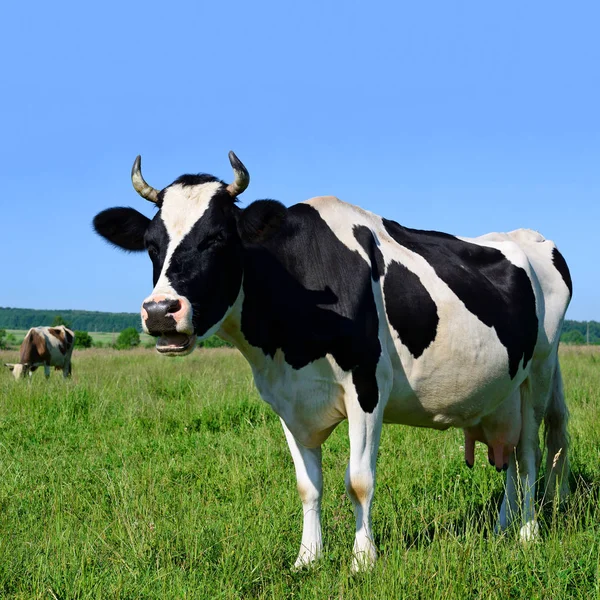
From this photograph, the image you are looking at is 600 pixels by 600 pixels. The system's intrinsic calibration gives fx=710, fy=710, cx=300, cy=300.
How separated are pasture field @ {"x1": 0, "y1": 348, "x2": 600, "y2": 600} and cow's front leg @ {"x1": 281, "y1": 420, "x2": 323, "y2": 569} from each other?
12 centimetres

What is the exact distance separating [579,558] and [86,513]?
3.64 meters

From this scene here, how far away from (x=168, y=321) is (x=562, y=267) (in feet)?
14.2

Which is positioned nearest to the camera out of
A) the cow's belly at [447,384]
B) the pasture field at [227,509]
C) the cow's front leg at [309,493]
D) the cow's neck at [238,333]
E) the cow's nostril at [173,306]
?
the pasture field at [227,509]

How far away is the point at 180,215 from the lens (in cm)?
437

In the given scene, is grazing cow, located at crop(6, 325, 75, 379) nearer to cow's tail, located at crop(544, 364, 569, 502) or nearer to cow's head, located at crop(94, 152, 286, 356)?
cow's tail, located at crop(544, 364, 569, 502)

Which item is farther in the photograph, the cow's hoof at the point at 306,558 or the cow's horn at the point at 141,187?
the cow's horn at the point at 141,187

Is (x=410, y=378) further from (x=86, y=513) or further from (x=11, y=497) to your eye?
(x=11, y=497)

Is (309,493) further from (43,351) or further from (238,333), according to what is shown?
(43,351)

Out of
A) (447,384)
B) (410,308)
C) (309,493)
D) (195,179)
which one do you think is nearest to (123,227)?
(195,179)

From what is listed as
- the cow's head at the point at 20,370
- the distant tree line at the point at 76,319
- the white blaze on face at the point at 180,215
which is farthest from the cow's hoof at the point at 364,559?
the distant tree line at the point at 76,319

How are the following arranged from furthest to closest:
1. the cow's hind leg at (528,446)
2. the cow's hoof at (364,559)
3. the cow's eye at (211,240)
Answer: the cow's hind leg at (528,446) → the cow's eye at (211,240) → the cow's hoof at (364,559)

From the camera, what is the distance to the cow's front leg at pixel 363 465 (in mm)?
4473

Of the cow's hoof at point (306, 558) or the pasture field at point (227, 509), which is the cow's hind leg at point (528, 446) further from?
the cow's hoof at point (306, 558)

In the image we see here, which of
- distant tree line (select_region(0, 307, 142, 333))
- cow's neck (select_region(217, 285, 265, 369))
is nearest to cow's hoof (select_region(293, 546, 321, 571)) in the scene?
cow's neck (select_region(217, 285, 265, 369))
